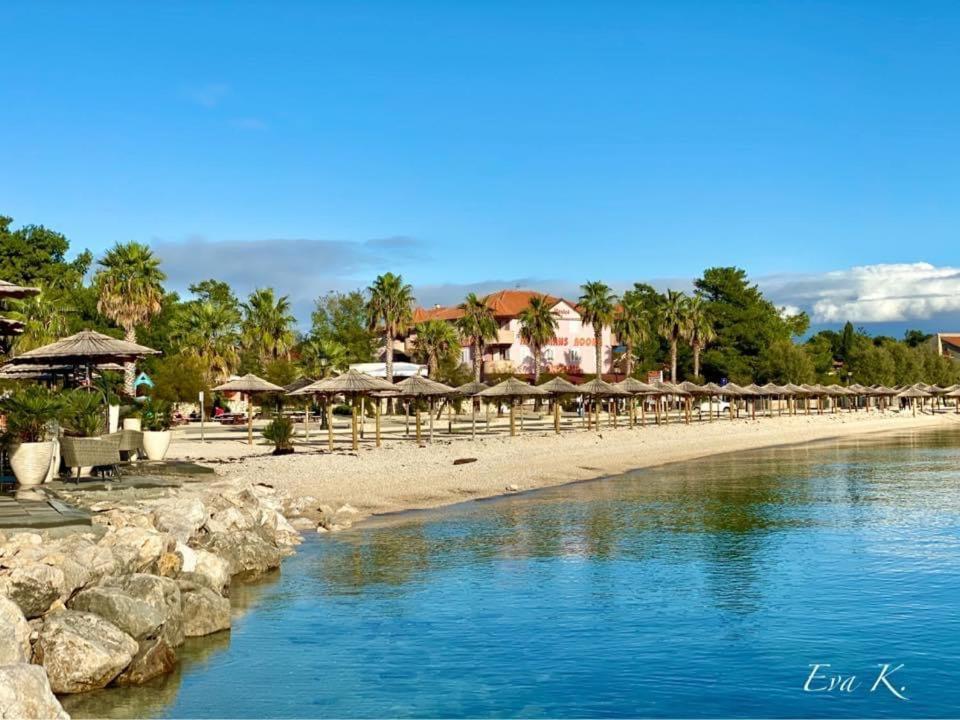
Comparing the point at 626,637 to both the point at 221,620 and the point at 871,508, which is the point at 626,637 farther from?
the point at 871,508

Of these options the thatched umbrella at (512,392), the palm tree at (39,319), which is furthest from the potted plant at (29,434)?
the thatched umbrella at (512,392)

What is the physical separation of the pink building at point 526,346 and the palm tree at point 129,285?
130 feet

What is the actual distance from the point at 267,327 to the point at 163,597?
60477mm

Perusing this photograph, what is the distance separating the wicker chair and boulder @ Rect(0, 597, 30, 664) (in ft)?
25.0

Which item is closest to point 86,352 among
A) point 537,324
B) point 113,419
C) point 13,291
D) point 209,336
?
point 113,419

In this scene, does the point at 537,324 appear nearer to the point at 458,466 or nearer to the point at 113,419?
the point at 458,466

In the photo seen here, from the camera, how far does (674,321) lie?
88.1 metres

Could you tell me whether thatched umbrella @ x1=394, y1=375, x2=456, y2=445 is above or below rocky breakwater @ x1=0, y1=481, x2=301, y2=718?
above

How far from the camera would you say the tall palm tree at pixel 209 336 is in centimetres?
6328

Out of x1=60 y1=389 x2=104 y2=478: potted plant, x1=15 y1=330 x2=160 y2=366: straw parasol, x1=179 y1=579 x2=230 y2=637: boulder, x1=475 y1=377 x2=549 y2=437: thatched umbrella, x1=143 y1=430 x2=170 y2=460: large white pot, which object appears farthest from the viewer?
x1=475 y1=377 x2=549 y2=437: thatched umbrella

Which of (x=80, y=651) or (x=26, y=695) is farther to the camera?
(x=80, y=651)

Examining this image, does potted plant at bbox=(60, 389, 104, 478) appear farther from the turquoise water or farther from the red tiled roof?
the red tiled roof

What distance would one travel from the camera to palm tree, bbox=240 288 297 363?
7081 cm
